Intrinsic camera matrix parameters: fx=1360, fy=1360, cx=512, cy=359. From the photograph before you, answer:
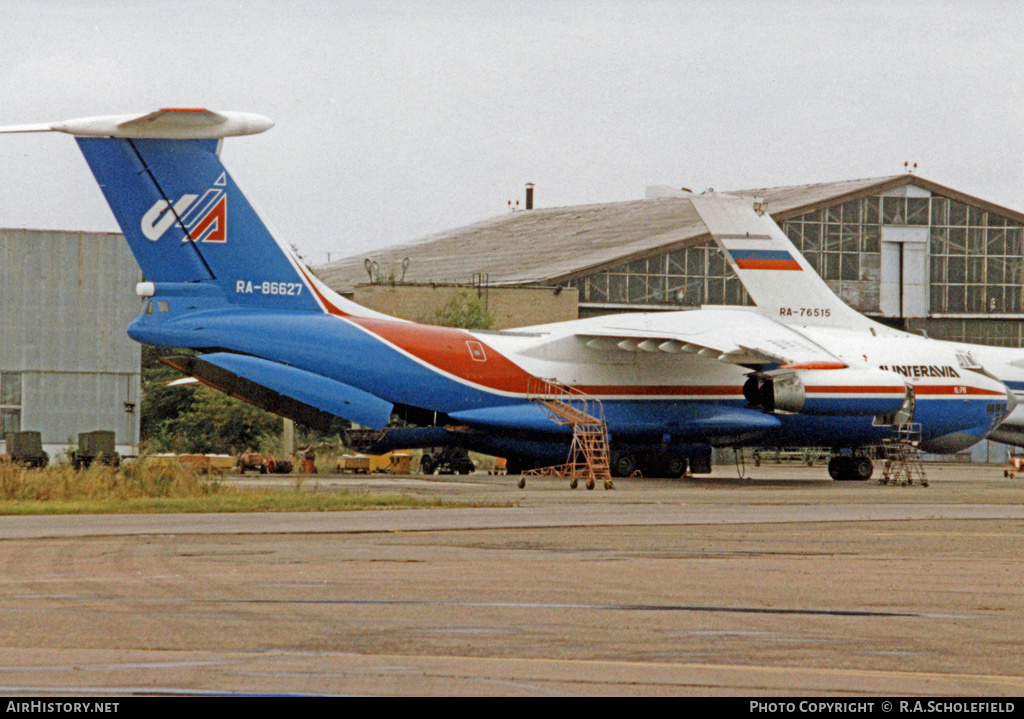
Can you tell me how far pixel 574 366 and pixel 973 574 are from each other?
2136 cm

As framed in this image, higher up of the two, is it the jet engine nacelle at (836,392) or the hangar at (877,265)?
the hangar at (877,265)

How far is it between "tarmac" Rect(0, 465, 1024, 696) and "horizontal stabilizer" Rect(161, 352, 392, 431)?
10.2m

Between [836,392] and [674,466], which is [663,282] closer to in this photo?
[674,466]

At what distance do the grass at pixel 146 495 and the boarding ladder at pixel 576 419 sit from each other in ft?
28.3

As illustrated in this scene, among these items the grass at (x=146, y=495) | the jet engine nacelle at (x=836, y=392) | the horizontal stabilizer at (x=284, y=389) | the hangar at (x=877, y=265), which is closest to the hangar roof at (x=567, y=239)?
the hangar at (x=877, y=265)

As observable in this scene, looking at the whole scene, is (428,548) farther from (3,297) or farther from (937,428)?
(3,297)

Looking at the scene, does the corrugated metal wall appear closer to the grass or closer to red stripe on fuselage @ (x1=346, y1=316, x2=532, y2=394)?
red stripe on fuselage @ (x1=346, y1=316, x2=532, y2=394)

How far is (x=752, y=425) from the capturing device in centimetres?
3419

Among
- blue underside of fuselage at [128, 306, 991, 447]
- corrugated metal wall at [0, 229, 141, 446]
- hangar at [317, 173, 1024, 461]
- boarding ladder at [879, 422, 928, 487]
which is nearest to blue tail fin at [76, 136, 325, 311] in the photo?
blue underside of fuselage at [128, 306, 991, 447]

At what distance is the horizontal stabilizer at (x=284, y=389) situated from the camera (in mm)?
29672

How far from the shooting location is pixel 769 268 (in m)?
38.3

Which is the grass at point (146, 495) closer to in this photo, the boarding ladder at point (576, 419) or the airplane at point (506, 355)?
the airplane at point (506, 355)

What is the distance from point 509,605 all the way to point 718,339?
23012 mm

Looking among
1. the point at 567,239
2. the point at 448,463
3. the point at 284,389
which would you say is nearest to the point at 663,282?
the point at 567,239
